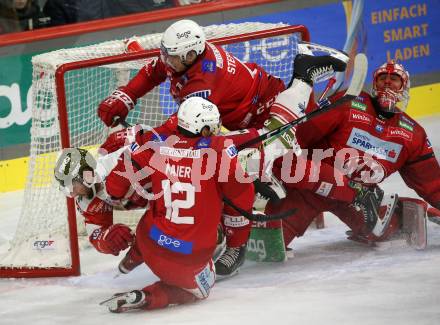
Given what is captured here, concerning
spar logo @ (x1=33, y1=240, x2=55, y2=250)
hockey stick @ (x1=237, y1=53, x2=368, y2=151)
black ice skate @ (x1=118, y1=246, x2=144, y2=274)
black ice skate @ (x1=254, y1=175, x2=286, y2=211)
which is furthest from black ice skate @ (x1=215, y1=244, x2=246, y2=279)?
spar logo @ (x1=33, y1=240, x2=55, y2=250)

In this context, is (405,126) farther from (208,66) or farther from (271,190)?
(208,66)

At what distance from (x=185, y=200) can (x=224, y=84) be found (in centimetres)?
80

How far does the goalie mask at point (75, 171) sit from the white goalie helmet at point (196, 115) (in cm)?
58

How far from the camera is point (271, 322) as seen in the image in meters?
4.27

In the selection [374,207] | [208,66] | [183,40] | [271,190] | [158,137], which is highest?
[183,40]

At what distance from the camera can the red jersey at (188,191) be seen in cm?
442

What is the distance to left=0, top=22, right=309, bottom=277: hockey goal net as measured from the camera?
5.22 metres

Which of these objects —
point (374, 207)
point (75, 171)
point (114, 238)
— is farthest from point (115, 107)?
point (374, 207)

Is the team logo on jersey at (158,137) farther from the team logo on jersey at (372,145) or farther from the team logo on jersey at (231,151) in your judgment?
the team logo on jersey at (372,145)

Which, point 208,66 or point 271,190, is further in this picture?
point 271,190

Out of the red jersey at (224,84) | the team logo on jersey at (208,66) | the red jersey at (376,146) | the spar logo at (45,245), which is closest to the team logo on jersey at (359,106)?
the red jersey at (376,146)

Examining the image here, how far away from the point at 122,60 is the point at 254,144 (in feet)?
2.66

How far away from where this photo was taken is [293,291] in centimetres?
470

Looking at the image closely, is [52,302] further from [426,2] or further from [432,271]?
[426,2]
